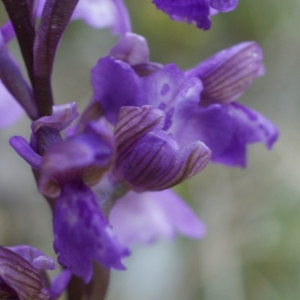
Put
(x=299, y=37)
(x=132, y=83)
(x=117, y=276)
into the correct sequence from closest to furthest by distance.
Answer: (x=132, y=83), (x=117, y=276), (x=299, y=37)

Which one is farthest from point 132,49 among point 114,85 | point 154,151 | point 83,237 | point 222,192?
point 222,192

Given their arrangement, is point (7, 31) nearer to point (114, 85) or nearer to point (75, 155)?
point (114, 85)

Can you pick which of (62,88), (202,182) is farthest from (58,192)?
(62,88)

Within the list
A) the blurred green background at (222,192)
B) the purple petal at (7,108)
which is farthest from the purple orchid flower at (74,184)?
the blurred green background at (222,192)

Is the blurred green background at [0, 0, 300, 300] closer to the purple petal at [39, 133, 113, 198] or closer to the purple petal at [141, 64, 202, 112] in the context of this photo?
the purple petal at [141, 64, 202, 112]

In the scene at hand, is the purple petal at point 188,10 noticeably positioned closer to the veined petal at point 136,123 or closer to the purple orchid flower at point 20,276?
the veined petal at point 136,123

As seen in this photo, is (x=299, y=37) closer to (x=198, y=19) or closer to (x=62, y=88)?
(x=62, y=88)
